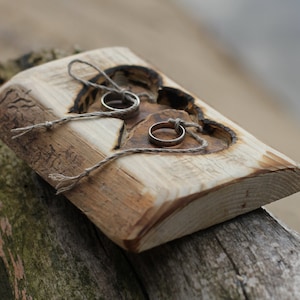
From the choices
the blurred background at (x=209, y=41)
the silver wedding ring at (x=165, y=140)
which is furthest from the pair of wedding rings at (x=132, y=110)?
the blurred background at (x=209, y=41)

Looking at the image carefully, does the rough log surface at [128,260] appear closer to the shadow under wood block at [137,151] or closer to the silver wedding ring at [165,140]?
the shadow under wood block at [137,151]

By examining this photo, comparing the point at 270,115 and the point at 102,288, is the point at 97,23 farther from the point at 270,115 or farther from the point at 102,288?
the point at 102,288

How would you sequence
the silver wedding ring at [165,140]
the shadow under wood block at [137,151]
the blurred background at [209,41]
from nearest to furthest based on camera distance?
the shadow under wood block at [137,151] → the silver wedding ring at [165,140] → the blurred background at [209,41]

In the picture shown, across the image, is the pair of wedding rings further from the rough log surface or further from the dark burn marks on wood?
the rough log surface

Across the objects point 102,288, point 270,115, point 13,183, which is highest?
point 102,288

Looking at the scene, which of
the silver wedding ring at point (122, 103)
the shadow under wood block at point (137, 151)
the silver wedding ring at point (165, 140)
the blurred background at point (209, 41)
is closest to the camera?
the shadow under wood block at point (137, 151)

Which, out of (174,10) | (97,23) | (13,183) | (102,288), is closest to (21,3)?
(97,23)
